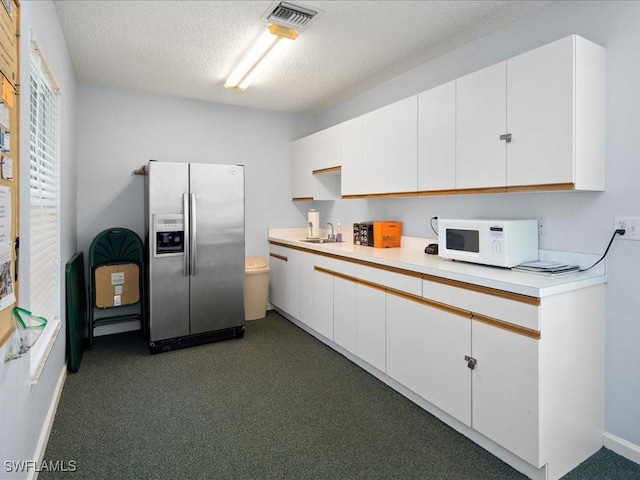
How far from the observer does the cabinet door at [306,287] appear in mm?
3937

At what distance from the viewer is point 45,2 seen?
2188mm

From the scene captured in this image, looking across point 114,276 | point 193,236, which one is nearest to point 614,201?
point 193,236

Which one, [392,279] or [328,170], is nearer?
[392,279]

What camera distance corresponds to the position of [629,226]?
6.82 feet

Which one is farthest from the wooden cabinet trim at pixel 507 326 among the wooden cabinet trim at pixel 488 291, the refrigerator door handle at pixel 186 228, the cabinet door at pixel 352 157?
the refrigerator door handle at pixel 186 228

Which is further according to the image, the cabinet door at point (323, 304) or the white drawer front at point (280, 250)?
the white drawer front at point (280, 250)

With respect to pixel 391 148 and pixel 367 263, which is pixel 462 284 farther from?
pixel 391 148

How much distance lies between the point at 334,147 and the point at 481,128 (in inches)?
73.9

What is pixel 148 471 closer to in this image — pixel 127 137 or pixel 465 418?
pixel 465 418

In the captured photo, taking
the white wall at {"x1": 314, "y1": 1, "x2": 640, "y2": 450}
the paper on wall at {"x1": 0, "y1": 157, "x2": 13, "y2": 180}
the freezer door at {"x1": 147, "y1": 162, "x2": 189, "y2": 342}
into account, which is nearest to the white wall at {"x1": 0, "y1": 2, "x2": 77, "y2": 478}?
the paper on wall at {"x1": 0, "y1": 157, "x2": 13, "y2": 180}

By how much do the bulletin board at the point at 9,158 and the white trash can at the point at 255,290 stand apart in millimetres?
3000

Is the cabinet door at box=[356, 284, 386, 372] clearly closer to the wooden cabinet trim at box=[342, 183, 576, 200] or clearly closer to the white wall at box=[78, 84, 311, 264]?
the wooden cabinet trim at box=[342, 183, 576, 200]

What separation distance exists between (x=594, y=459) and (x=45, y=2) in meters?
4.03

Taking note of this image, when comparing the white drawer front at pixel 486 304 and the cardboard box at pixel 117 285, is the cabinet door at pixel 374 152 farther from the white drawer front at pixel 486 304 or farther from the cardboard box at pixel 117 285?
the cardboard box at pixel 117 285
